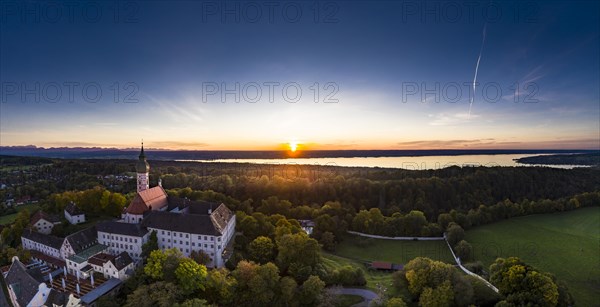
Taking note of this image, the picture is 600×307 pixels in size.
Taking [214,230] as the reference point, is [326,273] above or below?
below

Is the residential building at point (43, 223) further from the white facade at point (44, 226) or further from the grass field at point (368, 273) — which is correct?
the grass field at point (368, 273)

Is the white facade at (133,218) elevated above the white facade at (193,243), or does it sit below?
above

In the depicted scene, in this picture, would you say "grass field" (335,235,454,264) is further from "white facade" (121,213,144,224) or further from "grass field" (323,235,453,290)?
"white facade" (121,213,144,224)

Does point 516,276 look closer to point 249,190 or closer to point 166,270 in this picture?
point 166,270

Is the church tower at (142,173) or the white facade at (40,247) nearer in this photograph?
the white facade at (40,247)

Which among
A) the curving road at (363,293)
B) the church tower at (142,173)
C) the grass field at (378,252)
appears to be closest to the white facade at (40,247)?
the church tower at (142,173)

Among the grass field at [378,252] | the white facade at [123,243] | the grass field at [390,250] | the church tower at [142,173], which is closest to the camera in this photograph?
the white facade at [123,243]

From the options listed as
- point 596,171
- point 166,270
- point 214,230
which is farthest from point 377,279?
point 596,171
